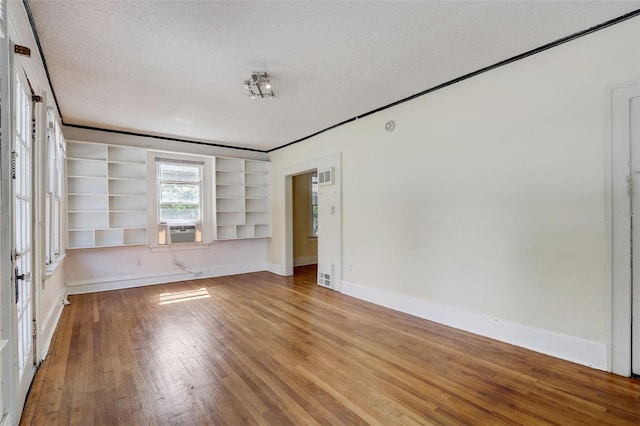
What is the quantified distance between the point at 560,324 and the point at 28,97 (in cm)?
466

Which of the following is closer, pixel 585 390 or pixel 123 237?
pixel 585 390

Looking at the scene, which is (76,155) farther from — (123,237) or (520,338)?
(520,338)

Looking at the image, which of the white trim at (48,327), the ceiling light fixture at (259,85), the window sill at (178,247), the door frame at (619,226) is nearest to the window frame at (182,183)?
the window sill at (178,247)

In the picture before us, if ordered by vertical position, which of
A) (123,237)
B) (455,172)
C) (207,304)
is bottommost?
(207,304)

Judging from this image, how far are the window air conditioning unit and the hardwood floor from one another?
1.91 meters

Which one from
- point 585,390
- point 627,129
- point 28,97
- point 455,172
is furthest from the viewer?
point 455,172

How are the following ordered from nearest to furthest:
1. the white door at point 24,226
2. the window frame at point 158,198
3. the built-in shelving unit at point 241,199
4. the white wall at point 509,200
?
1. the white door at point 24,226
2. the white wall at point 509,200
3. the window frame at point 158,198
4. the built-in shelving unit at point 241,199

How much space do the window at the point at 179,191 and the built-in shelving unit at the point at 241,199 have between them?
14.5 inches

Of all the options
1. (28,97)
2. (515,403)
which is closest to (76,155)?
(28,97)

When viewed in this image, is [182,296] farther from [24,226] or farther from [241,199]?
[24,226]

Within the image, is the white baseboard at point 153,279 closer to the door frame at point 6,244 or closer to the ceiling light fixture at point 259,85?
the door frame at point 6,244

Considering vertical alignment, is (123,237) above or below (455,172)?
below

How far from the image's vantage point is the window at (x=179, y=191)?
17.9 feet

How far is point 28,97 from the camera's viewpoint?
236 centimetres
